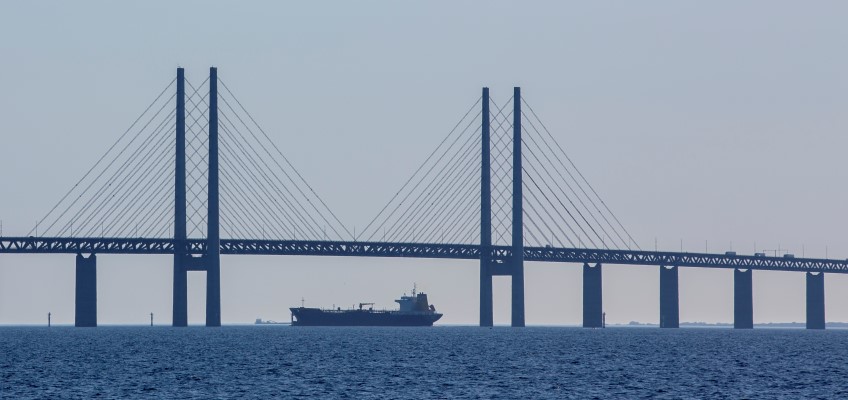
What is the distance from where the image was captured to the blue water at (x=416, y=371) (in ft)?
234

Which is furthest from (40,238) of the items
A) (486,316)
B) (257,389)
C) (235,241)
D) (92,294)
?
(257,389)

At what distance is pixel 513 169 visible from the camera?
6427 inches

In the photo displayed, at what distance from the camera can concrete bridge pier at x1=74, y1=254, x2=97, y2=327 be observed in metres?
162

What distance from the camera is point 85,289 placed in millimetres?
161750

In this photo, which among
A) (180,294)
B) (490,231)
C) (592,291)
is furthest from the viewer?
(592,291)

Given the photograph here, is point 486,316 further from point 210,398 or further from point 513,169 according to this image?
point 210,398

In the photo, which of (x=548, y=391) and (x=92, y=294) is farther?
(x=92, y=294)

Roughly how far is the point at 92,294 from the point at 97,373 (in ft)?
265

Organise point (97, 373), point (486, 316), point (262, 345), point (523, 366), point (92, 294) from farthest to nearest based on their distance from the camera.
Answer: point (486, 316) → point (92, 294) → point (262, 345) → point (523, 366) → point (97, 373)

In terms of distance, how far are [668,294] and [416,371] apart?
110 m

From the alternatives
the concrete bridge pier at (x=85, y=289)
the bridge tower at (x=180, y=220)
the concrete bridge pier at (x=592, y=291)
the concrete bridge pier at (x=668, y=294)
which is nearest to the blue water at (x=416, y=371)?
the bridge tower at (x=180, y=220)

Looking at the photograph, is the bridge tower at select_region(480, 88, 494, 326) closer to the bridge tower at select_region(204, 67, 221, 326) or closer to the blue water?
the bridge tower at select_region(204, 67, 221, 326)

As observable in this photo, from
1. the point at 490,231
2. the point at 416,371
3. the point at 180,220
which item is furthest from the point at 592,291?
the point at 416,371

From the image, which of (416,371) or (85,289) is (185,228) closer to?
(85,289)
